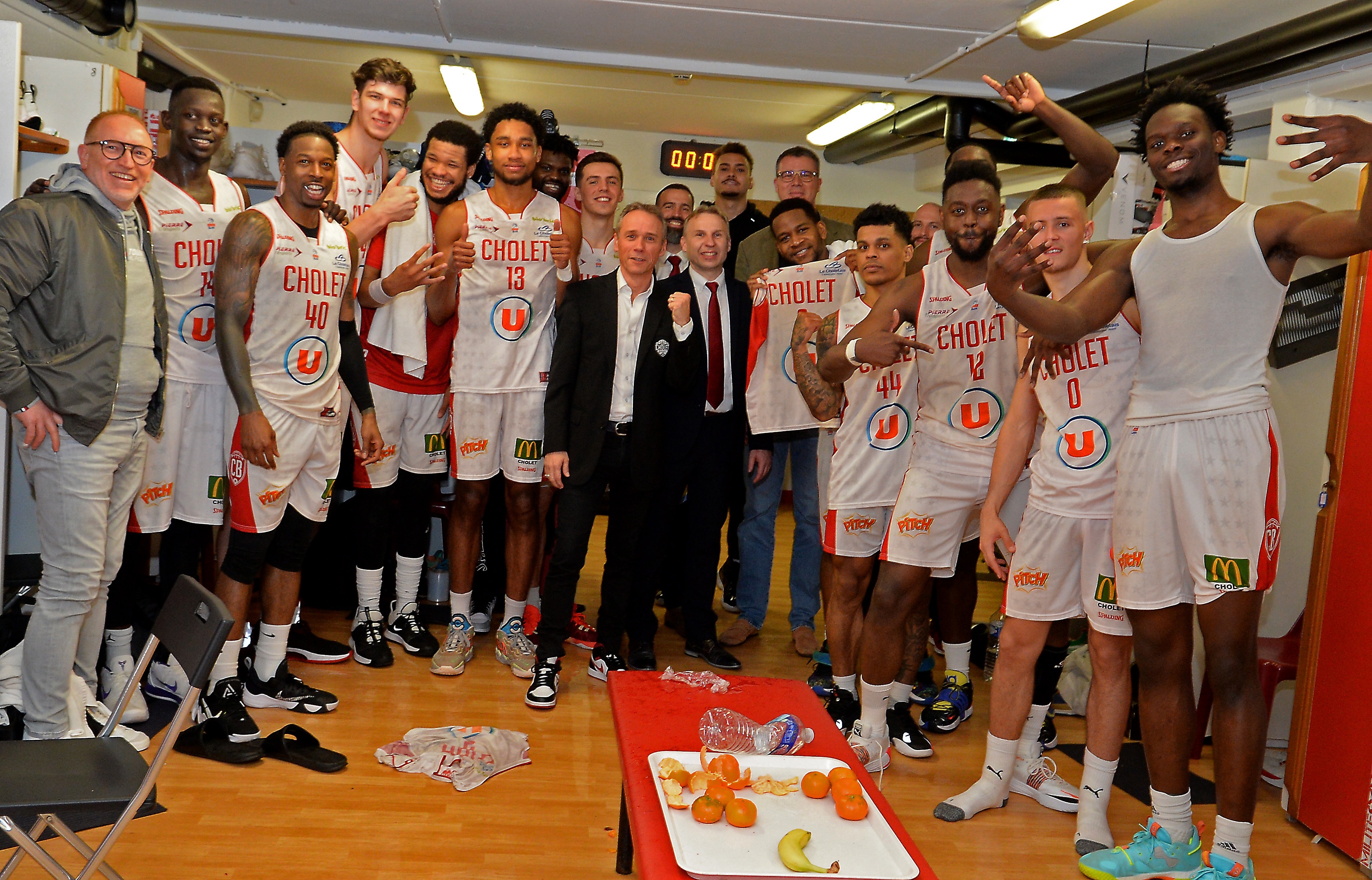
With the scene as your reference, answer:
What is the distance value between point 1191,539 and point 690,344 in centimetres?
196

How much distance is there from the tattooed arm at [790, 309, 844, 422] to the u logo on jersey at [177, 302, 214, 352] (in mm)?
2122

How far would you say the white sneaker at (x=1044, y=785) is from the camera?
10.6 ft

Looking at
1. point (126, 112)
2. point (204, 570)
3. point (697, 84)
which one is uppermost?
point (697, 84)

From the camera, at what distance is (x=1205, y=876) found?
8.70 ft

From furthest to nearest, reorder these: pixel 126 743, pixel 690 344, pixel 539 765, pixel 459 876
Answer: pixel 690 344
pixel 539 765
pixel 459 876
pixel 126 743

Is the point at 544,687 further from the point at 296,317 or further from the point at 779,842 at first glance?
the point at 779,842

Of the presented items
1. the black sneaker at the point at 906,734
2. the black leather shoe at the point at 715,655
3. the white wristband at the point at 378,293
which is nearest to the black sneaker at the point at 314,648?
the white wristband at the point at 378,293

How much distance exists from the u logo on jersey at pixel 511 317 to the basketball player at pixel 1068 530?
1.98 m

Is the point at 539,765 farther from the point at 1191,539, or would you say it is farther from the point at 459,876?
the point at 1191,539

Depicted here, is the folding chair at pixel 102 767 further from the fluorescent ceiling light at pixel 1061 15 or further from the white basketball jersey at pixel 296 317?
the fluorescent ceiling light at pixel 1061 15

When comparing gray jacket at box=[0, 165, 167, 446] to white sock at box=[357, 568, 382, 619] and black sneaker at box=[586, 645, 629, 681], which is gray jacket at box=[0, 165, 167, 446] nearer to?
white sock at box=[357, 568, 382, 619]

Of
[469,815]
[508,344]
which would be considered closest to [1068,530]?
[469,815]

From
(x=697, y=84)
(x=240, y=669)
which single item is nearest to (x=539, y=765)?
(x=240, y=669)

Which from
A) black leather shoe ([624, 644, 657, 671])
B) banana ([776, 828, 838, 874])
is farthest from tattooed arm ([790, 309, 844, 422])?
banana ([776, 828, 838, 874])
